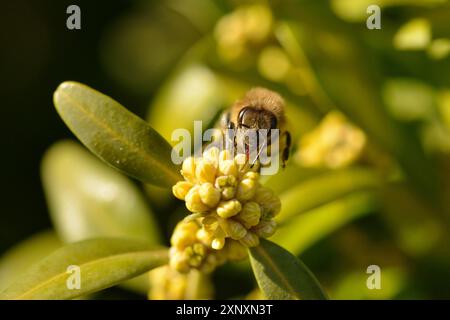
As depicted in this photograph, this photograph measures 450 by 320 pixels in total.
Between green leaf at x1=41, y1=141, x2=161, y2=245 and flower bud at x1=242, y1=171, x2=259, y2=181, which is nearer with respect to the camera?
flower bud at x1=242, y1=171, x2=259, y2=181

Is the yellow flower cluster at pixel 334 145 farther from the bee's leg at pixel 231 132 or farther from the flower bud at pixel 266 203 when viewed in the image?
the flower bud at pixel 266 203

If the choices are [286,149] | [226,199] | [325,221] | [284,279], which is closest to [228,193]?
[226,199]

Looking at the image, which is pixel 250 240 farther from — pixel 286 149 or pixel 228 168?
pixel 286 149

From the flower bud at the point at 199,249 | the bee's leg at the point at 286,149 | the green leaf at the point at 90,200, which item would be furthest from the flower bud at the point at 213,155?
the green leaf at the point at 90,200

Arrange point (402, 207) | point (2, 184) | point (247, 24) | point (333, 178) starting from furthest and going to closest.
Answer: point (2, 184)
point (247, 24)
point (402, 207)
point (333, 178)

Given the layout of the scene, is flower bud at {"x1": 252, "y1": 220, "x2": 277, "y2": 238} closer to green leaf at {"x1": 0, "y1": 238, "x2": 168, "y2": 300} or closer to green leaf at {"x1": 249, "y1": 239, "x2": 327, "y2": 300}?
green leaf at {"x1": 249, "y1": 239, "x2": 327, "y2": 300}

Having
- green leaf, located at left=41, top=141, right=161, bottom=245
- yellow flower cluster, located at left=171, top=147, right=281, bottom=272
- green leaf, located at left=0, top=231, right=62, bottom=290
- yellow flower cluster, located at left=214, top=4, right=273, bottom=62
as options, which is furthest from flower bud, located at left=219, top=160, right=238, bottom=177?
green leaf, located at left=0, top=231, right=62, bottom=290
